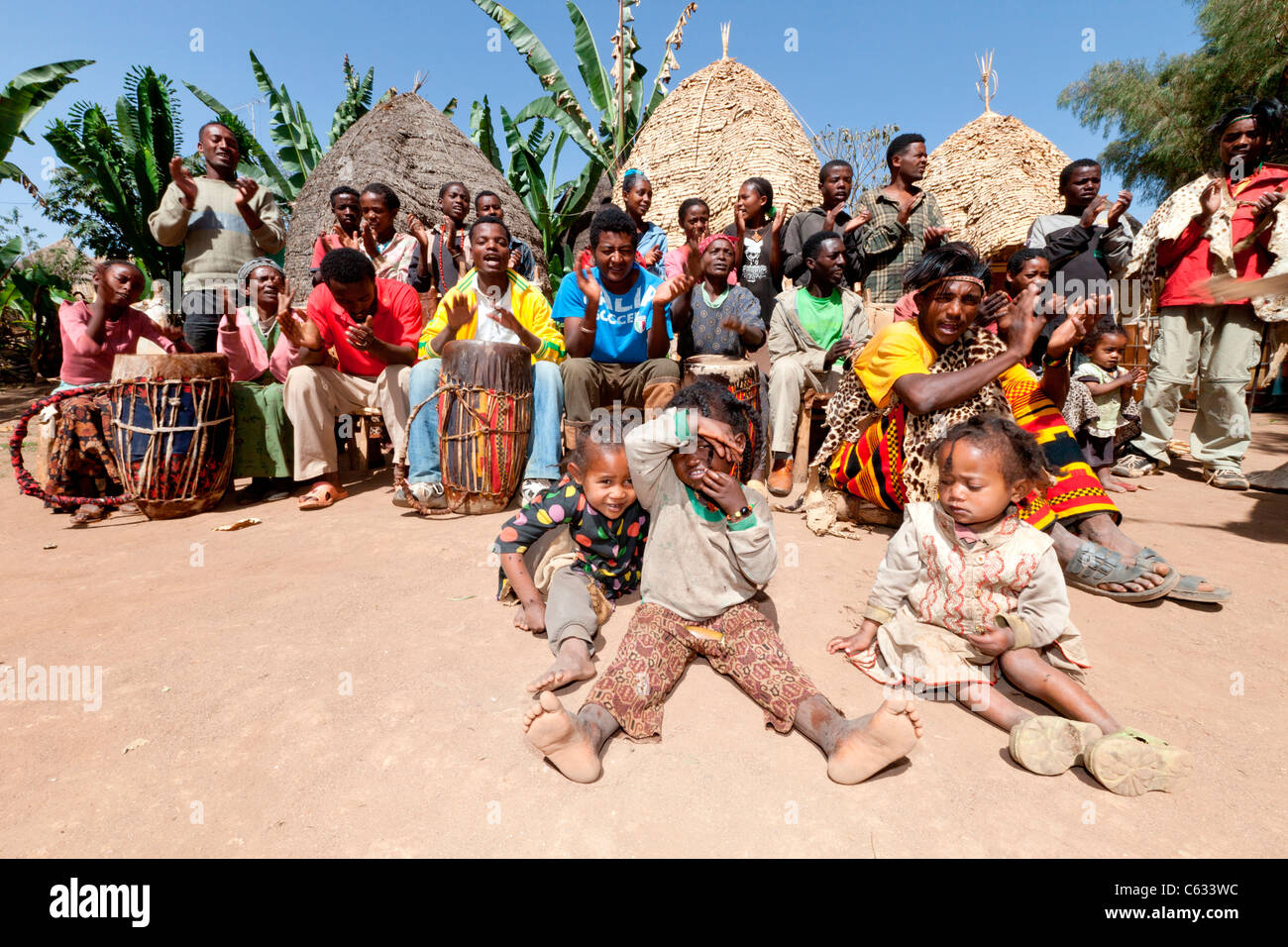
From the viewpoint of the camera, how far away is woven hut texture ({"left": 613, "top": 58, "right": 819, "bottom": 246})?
907cm

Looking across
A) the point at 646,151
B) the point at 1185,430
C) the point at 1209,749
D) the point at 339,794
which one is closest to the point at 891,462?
the point at 1209,749

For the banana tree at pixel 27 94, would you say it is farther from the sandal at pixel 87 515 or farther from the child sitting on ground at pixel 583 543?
the child sitting on ground at pixel 583 543

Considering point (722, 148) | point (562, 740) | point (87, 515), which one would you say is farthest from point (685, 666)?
point (722, 148)

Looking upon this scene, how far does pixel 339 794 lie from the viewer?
62.4 inches

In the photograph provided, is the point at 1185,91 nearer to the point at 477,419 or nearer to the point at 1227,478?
the point at 1227,478

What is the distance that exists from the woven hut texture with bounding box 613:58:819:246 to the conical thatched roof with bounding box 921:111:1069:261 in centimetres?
234

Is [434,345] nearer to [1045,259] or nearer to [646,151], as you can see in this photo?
[1045,259]

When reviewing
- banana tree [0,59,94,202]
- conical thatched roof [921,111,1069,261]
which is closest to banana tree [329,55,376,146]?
banana tree [0,59,94,202]

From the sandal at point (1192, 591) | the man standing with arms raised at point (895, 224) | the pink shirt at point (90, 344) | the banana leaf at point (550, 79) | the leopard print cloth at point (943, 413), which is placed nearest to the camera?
the sandal at point (1192, 591)

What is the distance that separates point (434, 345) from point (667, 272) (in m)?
2.07

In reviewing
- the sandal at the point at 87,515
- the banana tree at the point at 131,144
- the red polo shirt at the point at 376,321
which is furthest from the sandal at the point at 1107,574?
the banana tree at the point at 131,144

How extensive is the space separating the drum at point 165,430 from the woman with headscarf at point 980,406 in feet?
13.4

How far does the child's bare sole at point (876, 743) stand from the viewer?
60.6 inches

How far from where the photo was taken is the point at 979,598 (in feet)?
6.72
